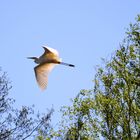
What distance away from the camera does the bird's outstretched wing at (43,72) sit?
51.6 feet

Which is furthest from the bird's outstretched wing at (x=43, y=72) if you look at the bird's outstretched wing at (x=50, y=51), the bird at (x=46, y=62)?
the bird's outstretched wing at (x=50, y=51)

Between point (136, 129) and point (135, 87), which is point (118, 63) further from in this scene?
point (136, 129)

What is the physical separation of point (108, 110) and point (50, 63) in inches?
304

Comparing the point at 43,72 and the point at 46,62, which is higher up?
the point at 46,62

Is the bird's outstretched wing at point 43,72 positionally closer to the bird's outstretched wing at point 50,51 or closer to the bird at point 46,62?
the bird at point 46,62

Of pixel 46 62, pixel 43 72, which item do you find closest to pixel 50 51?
pixel 46 62

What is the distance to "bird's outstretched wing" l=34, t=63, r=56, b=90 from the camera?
1573 centimetres

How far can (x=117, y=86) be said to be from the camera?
24.3 metres

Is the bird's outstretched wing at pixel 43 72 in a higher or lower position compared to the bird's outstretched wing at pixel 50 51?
lower

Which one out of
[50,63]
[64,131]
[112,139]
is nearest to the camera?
[50,63]

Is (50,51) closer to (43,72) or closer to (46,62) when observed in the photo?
(46,62)

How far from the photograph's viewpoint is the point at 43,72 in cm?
1669

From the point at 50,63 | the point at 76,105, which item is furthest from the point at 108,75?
the point at 50,63

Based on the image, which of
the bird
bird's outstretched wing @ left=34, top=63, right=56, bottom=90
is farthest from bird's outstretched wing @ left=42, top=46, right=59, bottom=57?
bird's outstretched wing @ left=34, top=63, right=56, bottom=90
